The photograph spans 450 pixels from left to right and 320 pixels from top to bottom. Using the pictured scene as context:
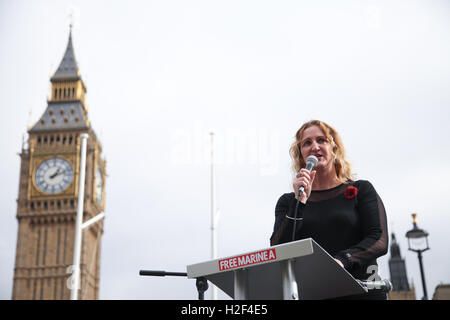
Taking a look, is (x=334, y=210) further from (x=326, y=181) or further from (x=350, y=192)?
(x=326, y=181)

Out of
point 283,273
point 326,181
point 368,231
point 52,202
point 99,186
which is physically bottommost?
point 283,273

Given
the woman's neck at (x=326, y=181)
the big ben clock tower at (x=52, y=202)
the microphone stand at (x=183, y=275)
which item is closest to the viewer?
the woman's neck at (x=326, y=181)

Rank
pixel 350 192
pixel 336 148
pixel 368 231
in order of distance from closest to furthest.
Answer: pixel 368 231 → pixel 350 192 → pixel 336 148

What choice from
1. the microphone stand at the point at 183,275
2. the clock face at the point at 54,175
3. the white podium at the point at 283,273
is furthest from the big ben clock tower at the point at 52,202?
the white podium at the point at 283,273

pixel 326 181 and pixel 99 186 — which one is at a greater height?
pixel 99 186

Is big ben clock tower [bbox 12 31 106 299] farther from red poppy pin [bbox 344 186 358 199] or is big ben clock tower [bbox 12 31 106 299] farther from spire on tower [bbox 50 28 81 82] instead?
red poppy pin [bbox 344 186 358 199]

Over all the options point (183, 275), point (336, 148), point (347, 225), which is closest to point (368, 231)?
point (347, 225)

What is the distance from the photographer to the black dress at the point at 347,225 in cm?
338

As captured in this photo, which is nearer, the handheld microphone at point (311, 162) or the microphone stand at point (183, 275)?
the handheld microphone at point (311, 162)

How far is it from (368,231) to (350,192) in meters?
0.26

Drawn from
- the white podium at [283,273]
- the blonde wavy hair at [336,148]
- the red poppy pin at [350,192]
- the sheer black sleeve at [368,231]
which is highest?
the blonde wavy hair at [336,148]

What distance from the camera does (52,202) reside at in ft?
218

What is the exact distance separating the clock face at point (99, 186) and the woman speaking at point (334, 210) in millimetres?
66376

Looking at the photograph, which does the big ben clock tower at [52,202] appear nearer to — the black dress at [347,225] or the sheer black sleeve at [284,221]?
the sheer black sleeve at [284,221]
